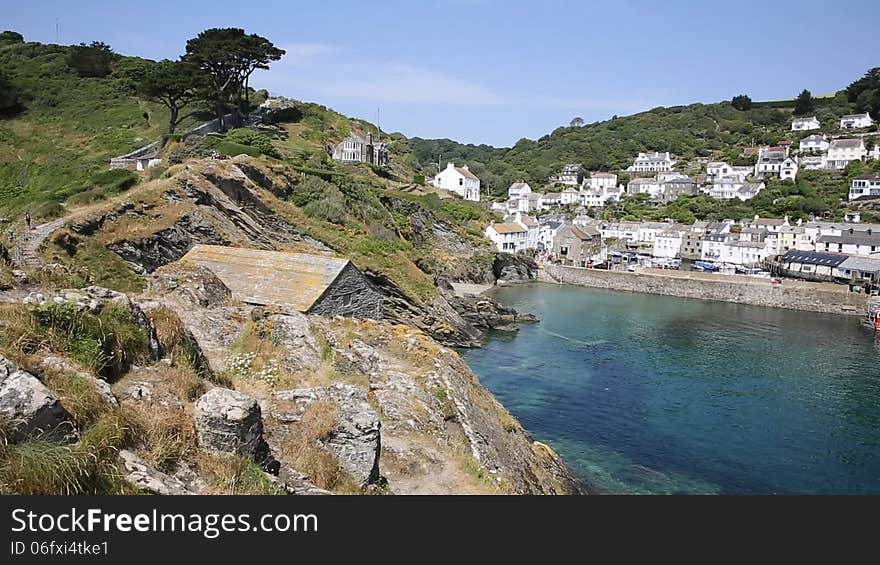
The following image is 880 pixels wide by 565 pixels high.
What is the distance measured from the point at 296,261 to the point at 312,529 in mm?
14860

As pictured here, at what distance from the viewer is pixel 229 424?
23.8 feet

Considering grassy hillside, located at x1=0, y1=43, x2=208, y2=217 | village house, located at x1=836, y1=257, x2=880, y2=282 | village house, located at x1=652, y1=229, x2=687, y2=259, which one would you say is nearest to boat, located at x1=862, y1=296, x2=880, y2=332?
village house, located at x1=836, y1=257, x2=880, y2=282

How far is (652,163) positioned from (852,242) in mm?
77971

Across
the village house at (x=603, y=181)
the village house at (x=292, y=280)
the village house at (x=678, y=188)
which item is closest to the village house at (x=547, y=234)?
the village house at (x=678, y=188)

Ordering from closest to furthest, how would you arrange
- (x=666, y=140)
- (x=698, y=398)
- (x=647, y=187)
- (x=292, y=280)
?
1. (x=292, y=280)
2. (x=698, y=398)
3. (x=647, y=187)
4. (x=666, y=140)

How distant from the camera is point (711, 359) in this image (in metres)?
39.4

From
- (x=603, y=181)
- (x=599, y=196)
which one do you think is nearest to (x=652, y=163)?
(x=603, y=181)

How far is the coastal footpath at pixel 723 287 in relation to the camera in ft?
190

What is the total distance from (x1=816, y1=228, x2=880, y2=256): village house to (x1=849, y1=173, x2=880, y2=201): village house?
2683 cm

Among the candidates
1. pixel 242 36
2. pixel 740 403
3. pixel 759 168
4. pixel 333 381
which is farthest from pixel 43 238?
pixel 759 168

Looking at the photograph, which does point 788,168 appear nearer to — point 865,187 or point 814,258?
point 865,187

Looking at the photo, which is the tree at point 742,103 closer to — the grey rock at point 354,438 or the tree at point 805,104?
the tree at point 805,104

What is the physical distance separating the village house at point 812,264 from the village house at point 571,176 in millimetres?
77042

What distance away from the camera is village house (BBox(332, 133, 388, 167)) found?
6550 centimetres
